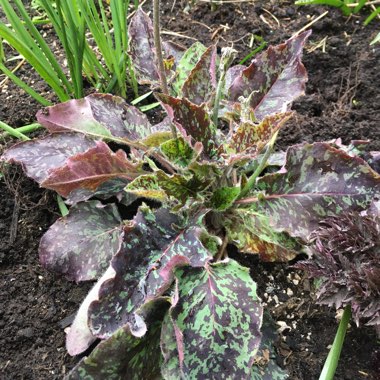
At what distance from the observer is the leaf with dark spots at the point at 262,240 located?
1.20m

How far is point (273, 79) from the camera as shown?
53.8 inches

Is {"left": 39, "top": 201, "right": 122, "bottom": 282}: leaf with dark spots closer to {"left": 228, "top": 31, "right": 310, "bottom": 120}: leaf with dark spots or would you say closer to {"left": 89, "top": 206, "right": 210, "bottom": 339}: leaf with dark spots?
{"left": 89, "top": 206, "right": 210, "bottom": 339}: leaf with dark spots

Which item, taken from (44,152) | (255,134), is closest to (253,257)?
(255,134)

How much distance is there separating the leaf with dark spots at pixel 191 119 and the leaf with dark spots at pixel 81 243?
28cm

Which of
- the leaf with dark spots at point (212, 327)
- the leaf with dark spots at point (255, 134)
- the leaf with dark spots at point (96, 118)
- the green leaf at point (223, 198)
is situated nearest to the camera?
the leaf with dark spots at point (212, 327)

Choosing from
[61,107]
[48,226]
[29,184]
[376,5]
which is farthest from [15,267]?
[376,5]

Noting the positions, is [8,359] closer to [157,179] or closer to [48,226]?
[48,226]

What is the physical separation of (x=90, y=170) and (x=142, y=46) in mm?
375

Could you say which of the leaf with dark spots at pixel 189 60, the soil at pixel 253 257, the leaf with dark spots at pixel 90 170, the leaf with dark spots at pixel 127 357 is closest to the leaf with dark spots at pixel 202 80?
the leaf with dark spots at pixel 189 60

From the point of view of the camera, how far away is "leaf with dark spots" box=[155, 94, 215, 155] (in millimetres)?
1130

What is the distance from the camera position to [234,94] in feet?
4.59

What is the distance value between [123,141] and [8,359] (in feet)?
1.81

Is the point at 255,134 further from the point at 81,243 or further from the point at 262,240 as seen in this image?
the point at 81,243

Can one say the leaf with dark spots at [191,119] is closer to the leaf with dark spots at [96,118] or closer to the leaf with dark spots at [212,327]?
the leaf with dark spots at [96,118]
